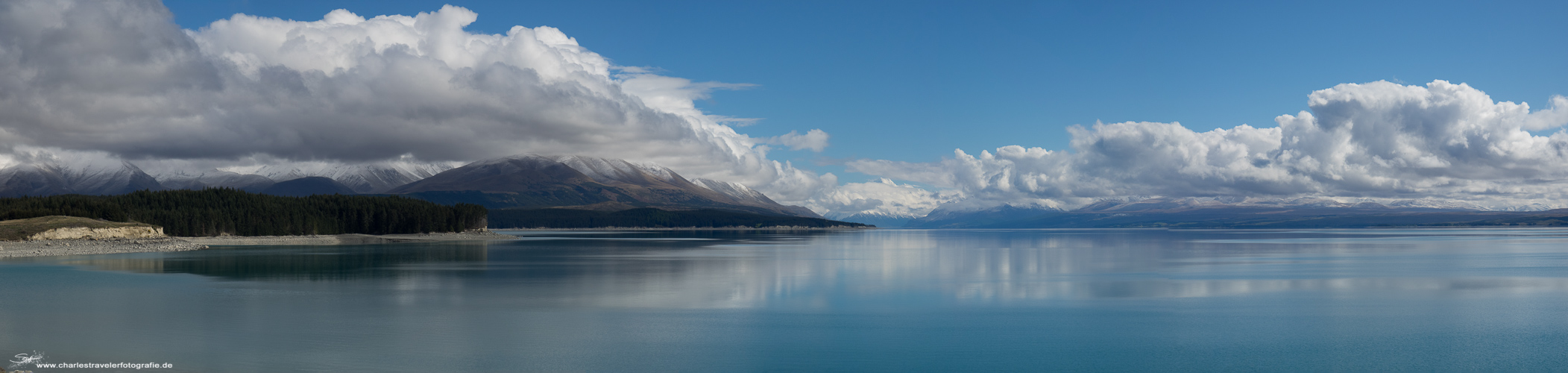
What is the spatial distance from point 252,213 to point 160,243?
40186 millimetres

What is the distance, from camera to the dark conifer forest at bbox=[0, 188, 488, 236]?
11050cm

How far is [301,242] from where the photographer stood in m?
112

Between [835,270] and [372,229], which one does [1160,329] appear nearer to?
[835,270]

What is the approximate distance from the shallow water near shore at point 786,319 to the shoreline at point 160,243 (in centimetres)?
2510

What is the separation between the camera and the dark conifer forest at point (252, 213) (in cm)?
11050

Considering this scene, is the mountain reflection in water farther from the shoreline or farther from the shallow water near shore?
the shoreline

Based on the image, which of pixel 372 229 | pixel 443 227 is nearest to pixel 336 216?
pixel 372 229

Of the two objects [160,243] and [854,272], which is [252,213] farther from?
[854,272]

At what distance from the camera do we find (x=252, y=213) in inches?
4936
